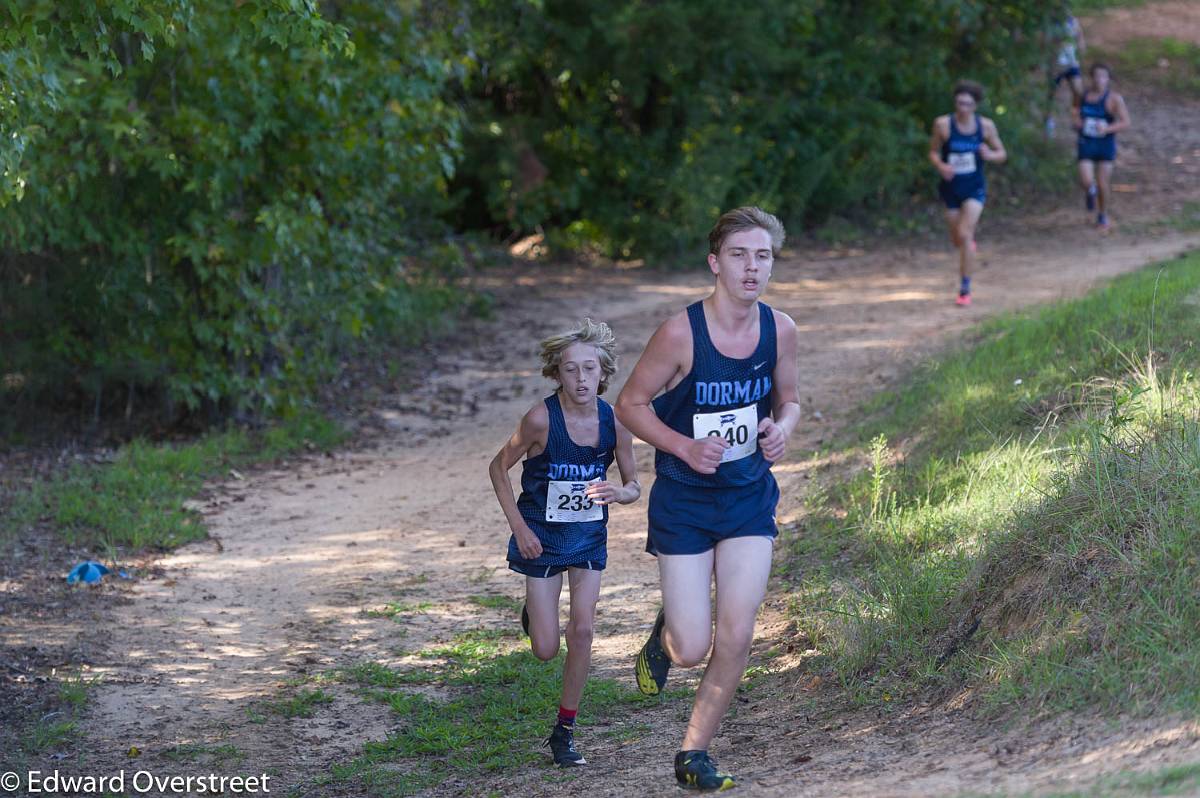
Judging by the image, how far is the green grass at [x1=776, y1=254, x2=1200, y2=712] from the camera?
193 inches

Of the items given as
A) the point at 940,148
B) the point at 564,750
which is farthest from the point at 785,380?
the point at 940,148

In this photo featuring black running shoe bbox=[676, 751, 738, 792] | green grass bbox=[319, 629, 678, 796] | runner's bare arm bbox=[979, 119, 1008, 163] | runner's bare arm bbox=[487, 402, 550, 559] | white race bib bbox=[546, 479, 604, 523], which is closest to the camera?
black running shoe bbox=[676, 751, 738, 792]

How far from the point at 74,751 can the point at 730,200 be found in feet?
44.6

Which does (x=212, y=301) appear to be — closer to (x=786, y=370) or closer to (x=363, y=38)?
(x=363, y=38)

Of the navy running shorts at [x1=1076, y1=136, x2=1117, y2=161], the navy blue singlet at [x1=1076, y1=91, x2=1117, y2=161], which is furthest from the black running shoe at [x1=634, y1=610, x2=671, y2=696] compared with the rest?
the navy running shorts at [x1=1076, y1=136, x2=1117, y2=161]

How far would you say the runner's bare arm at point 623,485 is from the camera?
522cm

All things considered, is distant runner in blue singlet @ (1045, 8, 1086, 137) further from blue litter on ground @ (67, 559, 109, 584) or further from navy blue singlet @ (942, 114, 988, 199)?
blue litter on ground @ (67, 559, 109, 584)

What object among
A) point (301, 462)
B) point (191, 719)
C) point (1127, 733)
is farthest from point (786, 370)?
point (301, 462)

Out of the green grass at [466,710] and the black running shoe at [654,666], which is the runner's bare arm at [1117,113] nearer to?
the green grass at [466,710]

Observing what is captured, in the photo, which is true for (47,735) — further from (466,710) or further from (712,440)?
(712,440)

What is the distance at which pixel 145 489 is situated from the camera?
9.71 metres

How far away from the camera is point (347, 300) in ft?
39.6

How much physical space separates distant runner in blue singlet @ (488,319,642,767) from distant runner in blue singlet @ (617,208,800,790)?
0.54 meters

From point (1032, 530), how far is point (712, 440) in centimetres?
176
